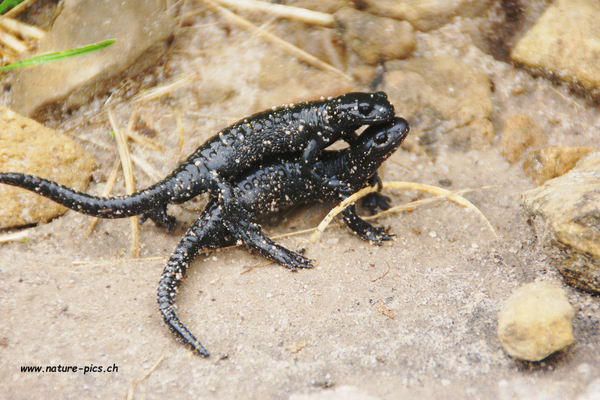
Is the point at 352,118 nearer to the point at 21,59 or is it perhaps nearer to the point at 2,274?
the point at 2,274

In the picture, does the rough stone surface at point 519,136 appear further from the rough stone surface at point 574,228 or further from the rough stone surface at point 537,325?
the rough stone surface at point 537,325

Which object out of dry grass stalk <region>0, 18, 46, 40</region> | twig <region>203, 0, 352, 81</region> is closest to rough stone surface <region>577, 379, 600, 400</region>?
twig <region>203, 0, 352, 81</region>

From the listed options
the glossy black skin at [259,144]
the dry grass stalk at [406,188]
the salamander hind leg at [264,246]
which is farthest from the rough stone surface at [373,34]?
the salamander hind leg at [264,246]

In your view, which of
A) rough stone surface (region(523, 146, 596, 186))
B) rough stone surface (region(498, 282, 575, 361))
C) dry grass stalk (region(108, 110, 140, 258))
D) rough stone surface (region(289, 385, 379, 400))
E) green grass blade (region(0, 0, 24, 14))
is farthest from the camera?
green grass blade (region(0, 0, 24, 14))

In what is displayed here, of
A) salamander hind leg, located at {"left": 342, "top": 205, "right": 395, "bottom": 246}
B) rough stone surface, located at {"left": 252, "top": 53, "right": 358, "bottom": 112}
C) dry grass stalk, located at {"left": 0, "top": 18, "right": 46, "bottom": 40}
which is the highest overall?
dry grass stalk, located at {"left": 0, "top": 18, "right": 46, "bottom": 40}

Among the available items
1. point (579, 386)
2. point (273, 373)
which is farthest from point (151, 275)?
point (579, 386)

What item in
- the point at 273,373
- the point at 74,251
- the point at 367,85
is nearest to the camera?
the point at 273,373

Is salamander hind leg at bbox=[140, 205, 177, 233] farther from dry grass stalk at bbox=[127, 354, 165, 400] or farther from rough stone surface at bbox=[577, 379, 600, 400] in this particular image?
rough stone surface at bbox=[577, 379, 600, 400]
